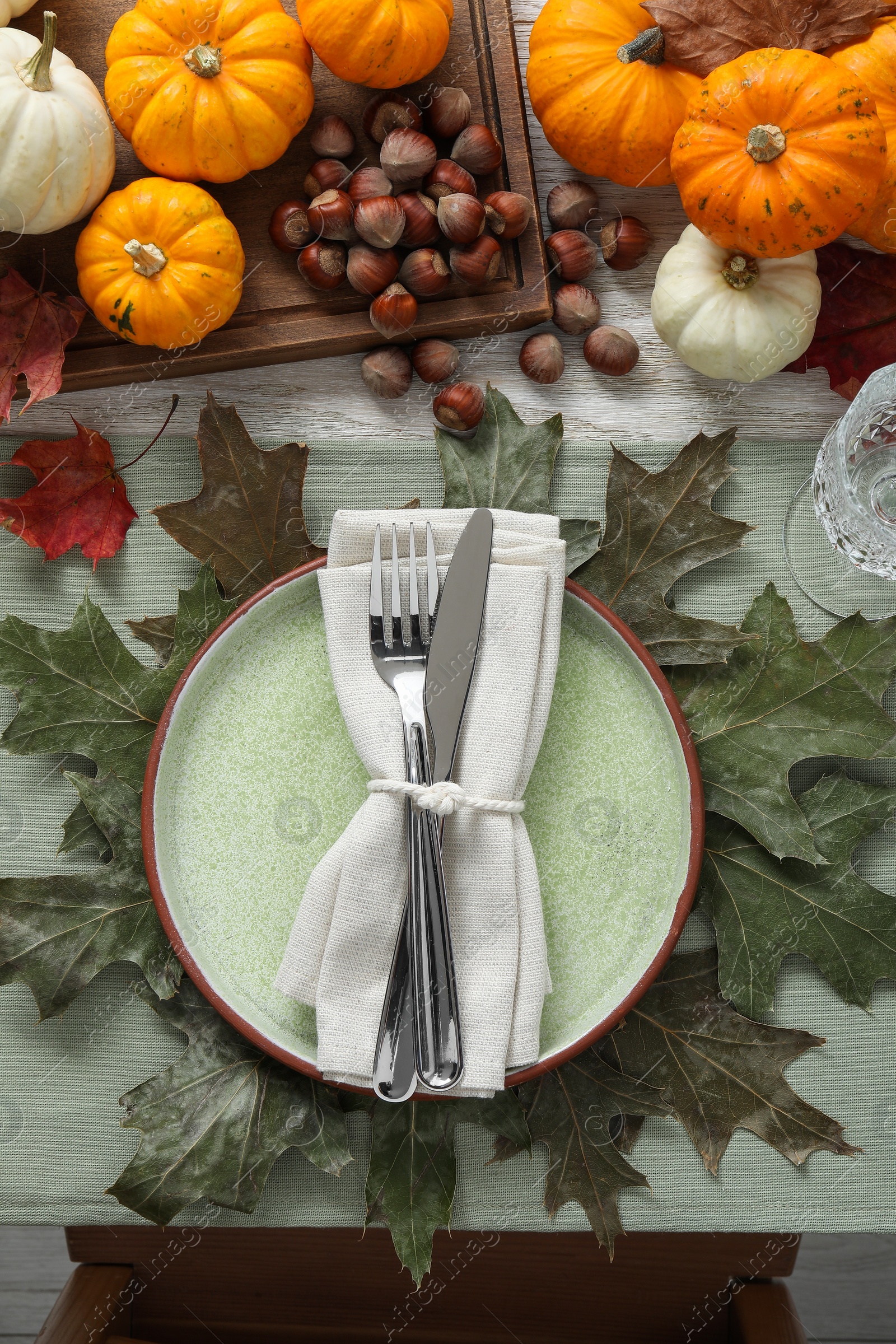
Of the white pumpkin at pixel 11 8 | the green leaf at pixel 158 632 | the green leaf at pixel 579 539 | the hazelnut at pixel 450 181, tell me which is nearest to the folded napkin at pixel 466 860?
the green leaf at pixel 579 539

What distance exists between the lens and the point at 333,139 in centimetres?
105

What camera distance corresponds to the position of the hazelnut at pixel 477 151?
3.40 ft

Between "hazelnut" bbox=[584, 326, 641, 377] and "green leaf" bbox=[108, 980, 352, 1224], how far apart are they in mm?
859

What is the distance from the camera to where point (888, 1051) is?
1005 millimetres

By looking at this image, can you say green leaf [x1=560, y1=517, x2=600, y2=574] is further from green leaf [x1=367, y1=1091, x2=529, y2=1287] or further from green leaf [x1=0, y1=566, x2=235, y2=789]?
green leaf [x1=367, y1=1091, x2=529, y2=1287]

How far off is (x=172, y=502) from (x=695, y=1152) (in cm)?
93

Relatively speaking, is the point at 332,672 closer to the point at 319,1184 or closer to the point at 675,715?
the point at 675,715

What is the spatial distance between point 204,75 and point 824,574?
0.87 m

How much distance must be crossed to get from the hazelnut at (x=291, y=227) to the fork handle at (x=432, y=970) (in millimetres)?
682

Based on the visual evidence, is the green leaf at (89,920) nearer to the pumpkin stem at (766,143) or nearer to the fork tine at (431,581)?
the fork tine at (431,581)

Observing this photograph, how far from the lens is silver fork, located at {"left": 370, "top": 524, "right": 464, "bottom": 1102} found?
2.64 ft

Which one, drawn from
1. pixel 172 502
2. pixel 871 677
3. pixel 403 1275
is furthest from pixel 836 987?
pixel 172 502

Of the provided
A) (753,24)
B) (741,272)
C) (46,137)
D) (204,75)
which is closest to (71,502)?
(46,137)

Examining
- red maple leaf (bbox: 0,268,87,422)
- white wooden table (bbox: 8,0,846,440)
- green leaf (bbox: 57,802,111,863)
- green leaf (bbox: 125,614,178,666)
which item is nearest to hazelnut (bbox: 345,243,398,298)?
white wooden table (bbox: 8,0,846,440)
